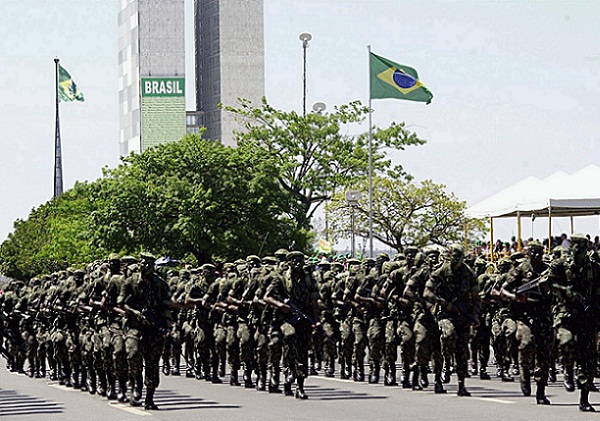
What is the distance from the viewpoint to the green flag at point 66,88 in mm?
99188

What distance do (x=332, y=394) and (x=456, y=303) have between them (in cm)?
229

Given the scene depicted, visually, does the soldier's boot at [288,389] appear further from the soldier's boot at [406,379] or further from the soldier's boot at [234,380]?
the soldier's boot at [234,380]

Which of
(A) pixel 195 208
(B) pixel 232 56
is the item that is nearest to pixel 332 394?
(A) pixel 195 208

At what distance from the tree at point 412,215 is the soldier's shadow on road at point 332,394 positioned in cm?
3862

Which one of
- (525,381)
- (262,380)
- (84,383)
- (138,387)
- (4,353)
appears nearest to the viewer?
(525,381)

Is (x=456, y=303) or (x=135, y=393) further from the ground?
(x=456, y=303)

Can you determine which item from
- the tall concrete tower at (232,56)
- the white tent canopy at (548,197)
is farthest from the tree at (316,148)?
the tall concrete tower at (232,56)

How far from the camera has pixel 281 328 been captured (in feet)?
57.2

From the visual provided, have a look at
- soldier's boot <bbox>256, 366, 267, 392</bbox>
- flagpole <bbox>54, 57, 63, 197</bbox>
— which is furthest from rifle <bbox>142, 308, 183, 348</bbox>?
flagpole <bbox>54, 57, 63, 197</bbox>

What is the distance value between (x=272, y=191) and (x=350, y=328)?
2969cm

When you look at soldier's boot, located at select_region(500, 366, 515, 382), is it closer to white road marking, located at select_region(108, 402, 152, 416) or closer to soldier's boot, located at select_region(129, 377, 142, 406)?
soldier's boot, located at select_region(129, 377, 142, 406)

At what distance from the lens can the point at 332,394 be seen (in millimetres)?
17797

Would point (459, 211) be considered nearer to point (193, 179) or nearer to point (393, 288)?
point (193, 179)

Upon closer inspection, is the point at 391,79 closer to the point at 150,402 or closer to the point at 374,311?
the point at 374,311
